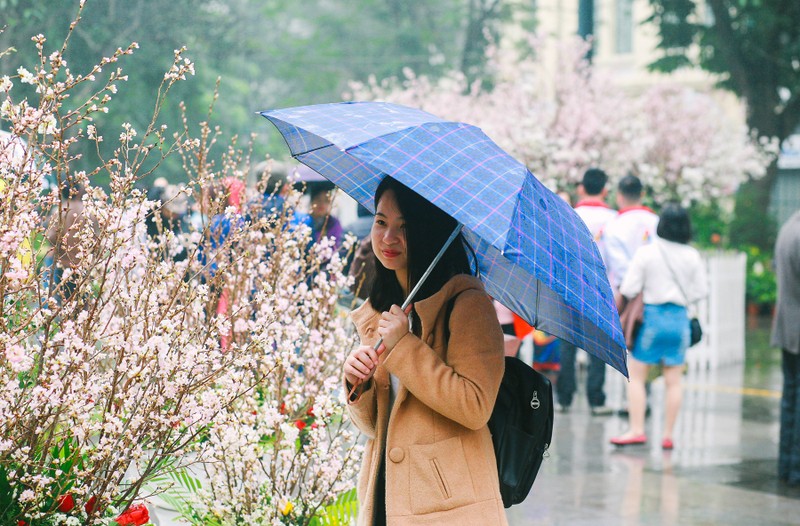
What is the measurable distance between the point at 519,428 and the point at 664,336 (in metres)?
5.41

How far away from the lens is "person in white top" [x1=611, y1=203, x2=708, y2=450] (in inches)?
328

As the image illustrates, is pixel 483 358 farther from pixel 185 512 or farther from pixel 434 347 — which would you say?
pixel 185 512

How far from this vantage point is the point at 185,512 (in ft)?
13.7

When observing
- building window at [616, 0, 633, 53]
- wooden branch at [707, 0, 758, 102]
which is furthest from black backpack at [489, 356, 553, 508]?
building window at [616, 0, 633, 53]

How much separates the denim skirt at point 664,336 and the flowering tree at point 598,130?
4.61m

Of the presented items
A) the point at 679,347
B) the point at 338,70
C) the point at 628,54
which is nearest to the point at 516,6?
the point at 338,70

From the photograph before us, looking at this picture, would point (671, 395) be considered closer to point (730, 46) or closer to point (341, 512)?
point (341, 512)

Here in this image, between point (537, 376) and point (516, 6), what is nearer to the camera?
point (537, 376)

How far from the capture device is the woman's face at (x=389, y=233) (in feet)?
10.3

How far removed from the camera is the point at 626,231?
9.23 m

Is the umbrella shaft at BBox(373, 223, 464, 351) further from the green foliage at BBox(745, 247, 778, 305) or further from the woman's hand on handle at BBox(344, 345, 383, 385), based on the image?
the green foliage at BBox(745, 247, 778, 305)

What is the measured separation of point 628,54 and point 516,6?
746 centimetres

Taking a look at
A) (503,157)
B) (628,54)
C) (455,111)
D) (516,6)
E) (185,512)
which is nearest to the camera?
(503,157)

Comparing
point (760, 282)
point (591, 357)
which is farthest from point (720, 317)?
point (760, 282)
